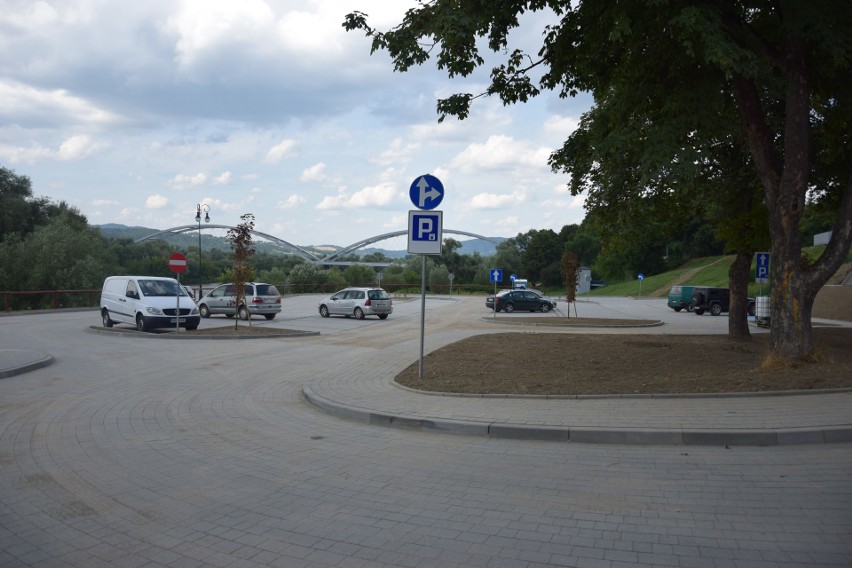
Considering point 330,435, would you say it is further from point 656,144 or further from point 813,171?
point 813,171

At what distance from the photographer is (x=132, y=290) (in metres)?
21.4

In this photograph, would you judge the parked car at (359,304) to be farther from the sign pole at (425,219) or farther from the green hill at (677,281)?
the green hill at (677,281)

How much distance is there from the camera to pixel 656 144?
10.2 meters

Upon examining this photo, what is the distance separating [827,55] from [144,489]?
1267 cm

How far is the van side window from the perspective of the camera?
21.2 m

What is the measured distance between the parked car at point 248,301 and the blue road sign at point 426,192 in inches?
699

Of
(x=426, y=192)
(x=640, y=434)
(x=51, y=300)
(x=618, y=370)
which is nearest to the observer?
(x=640, y=434)

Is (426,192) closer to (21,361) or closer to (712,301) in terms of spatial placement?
(21,361)

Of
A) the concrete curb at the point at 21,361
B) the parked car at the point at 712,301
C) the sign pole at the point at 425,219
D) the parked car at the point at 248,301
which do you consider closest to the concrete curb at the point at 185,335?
the concrete curb at the point at 21,361

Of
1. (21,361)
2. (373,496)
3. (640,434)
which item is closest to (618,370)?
(640,434)

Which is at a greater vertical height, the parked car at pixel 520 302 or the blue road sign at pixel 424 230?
the blue road sign at pixel 424 230

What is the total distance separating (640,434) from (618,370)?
418 cm

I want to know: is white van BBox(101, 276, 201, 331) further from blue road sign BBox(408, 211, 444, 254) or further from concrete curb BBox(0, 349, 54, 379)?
blue road sign BBox(408, 211, 444, 254)

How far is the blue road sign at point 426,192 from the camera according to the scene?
415 inches
